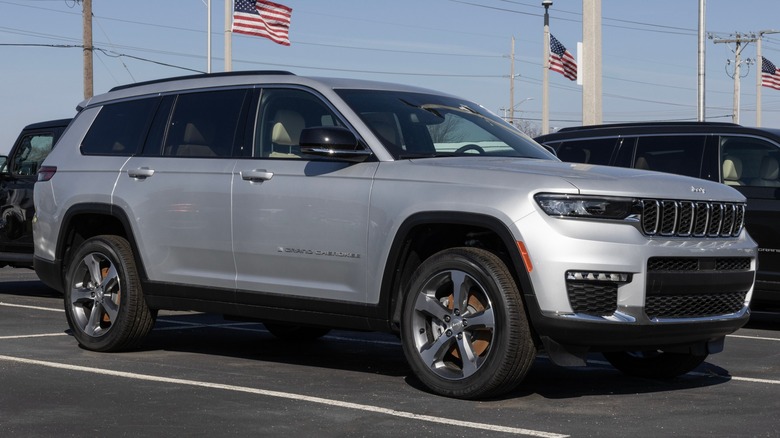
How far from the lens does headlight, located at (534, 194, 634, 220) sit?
21.7 ft

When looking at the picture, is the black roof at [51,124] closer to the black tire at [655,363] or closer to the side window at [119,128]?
the side window at [119,128]

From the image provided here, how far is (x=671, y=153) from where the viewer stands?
12.1 m

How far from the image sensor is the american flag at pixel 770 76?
152ft

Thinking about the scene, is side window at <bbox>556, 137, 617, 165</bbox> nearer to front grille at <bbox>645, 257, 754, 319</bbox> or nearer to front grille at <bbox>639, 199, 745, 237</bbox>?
front grille at <bbox>639, 199, 745, 237</bbox>

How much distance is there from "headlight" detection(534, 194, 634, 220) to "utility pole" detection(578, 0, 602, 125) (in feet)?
34.8

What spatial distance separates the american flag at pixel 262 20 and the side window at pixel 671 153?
17490 millimetres

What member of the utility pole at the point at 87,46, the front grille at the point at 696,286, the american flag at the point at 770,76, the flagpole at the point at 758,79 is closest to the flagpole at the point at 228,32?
the utility pole at the point at 87,46

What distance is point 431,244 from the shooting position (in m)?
7.42

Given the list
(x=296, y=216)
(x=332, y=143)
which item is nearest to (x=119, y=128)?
(x=296, y=216)

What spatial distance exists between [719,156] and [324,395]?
592cm

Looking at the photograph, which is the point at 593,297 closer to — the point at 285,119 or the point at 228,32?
the point at 285,119

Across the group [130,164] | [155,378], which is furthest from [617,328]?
[130,164]

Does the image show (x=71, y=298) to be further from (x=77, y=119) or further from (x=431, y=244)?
(x=431, y=244)

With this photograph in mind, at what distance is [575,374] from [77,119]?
14.3ft
